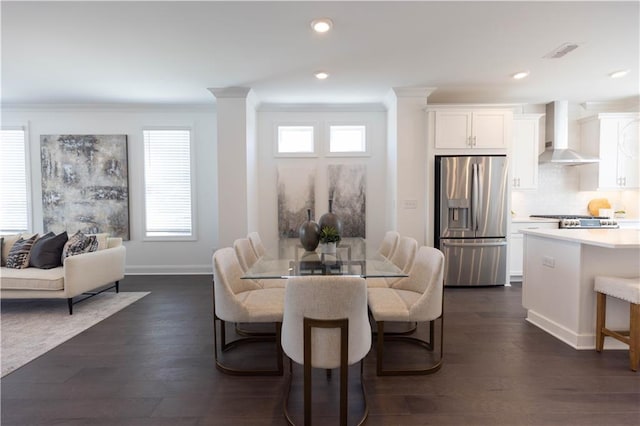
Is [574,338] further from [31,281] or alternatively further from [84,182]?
[84,182]

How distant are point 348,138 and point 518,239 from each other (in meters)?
3.03

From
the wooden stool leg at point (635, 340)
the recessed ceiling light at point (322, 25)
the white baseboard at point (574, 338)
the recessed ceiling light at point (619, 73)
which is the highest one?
the recessed ceiling light at point (619, 73)

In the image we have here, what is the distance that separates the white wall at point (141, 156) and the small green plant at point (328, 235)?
3053 millimetres

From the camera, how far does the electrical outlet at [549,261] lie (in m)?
2.91

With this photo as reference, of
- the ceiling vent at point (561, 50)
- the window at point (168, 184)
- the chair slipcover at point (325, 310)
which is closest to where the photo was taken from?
the chair slipcover at point (325, 310)

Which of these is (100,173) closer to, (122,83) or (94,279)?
(122,83)

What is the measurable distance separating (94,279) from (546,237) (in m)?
4.95

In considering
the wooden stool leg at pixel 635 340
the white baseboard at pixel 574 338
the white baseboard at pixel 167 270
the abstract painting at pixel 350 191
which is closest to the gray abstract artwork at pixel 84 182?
the white baseboard at pixel 167 270

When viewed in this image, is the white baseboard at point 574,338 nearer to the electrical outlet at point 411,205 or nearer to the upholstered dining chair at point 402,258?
the upholstered dining chair at point 402,258

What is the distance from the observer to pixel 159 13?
2.53m

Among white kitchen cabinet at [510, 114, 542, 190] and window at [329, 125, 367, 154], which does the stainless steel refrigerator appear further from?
window at [329, 125, 367, 154]

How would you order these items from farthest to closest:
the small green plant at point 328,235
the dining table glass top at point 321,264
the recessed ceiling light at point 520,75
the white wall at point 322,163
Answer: the white wall at point 322,163 → the recessed ceiling light at point 520,75 → the small green plant at point 328,235 → the dining table glass top at point 321,264

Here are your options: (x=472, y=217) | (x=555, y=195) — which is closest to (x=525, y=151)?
(x=555, y=195)

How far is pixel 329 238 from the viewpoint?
2.82 m
